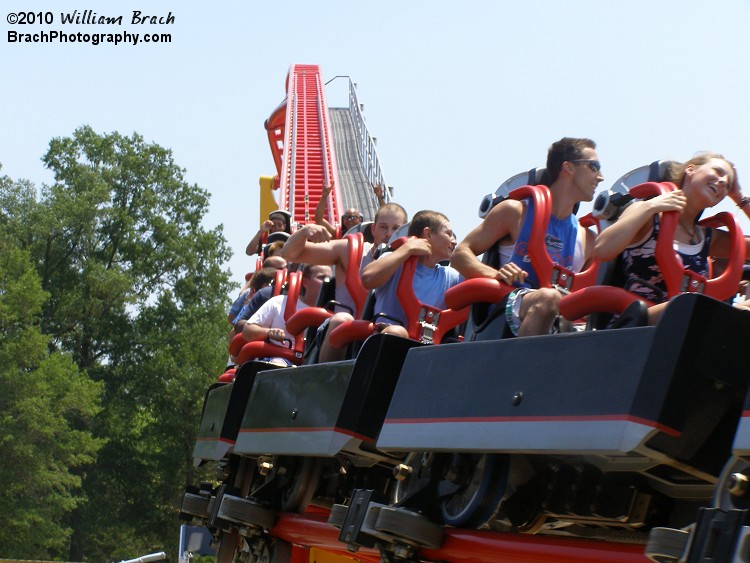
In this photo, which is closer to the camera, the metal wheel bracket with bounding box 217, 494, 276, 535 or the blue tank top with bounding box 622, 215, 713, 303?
the blue tank top with bounding box 622, 215, 713, 303

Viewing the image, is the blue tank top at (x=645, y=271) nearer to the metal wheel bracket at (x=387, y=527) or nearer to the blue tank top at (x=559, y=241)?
the blue tank top at (x=559, y=241)

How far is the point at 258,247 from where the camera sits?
494 inches

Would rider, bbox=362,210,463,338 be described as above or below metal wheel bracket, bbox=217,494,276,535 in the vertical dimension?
above

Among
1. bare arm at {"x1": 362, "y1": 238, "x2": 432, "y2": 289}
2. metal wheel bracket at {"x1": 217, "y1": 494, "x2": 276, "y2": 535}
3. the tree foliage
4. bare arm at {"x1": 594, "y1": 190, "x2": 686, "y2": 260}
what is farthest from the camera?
the tree foliage

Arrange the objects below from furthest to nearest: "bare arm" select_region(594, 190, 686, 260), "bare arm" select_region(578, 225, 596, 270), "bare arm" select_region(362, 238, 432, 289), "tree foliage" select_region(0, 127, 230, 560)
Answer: "tree foliage" select_region(0, 127, 230, 560) < "bare arm" select_region(362, 238, 432, 289) < "bare arm" select_region(578, 225, 596, 270) < "bare arm" select_region(594, 190, 686, 260)

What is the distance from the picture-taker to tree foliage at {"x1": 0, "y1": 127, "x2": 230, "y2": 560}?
37.4 meters

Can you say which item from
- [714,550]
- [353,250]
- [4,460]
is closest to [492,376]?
[714,550]

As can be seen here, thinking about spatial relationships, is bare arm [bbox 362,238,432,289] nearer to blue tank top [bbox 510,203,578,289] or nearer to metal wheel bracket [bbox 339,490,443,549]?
blue tank top [bbox 510,203,578,289]

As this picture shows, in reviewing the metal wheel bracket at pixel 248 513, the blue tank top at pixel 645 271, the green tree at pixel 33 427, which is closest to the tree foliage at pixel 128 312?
the green tree at pixel 33 427

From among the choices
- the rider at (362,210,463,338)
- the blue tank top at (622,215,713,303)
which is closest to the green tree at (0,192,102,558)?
the rider at (362,210,463,338)

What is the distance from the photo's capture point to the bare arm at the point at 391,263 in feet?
16.4

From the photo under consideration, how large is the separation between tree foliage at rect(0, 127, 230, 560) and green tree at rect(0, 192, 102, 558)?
1.91 meters

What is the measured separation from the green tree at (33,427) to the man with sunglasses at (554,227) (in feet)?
87.2

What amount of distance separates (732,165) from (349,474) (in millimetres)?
2218
